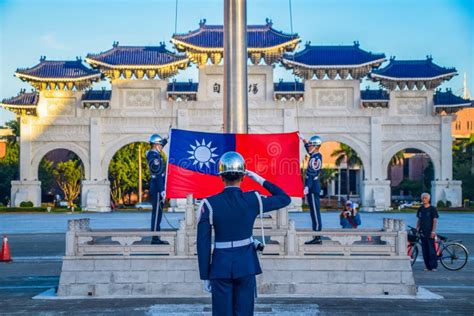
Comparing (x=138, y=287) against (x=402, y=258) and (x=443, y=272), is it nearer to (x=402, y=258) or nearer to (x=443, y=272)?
(x=402, y=258)

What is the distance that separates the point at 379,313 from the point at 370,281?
1299 mm

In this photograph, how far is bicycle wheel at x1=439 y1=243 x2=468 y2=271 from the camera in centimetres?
1339

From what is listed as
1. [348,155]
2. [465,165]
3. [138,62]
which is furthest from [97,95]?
[465,165]

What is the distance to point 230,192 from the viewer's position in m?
5.59

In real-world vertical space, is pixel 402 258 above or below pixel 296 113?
below

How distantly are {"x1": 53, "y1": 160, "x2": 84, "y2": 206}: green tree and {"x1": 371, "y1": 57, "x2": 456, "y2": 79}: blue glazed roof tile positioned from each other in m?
25.6

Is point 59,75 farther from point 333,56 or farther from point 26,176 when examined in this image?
point 333,56

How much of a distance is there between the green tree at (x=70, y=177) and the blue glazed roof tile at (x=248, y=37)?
17.6m

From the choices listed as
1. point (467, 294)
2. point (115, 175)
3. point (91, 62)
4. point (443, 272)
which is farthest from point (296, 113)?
point (467, 294)

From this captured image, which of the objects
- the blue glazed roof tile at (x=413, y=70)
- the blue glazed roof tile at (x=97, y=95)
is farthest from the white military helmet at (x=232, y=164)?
the blue glazed roof tile at (x=97, y=95)

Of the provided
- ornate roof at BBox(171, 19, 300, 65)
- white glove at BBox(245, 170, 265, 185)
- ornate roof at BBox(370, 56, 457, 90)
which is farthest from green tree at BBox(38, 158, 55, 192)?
white glove at BBox(245, 170, 265, 185)

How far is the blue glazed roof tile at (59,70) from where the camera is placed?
138ft

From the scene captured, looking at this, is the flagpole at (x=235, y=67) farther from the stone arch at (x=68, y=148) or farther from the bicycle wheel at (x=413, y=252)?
the stone arch at (x=68, y=148)

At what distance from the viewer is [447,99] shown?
4178cm
